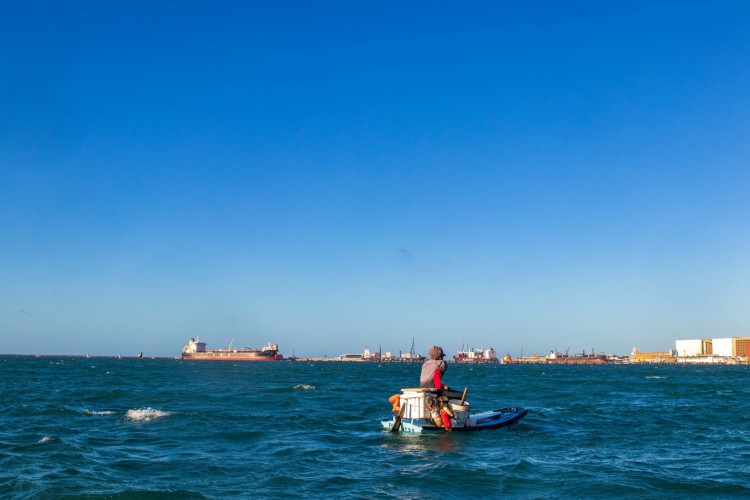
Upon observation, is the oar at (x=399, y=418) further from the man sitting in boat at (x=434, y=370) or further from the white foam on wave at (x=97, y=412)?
the white foam on wave at (x=97, y=412)

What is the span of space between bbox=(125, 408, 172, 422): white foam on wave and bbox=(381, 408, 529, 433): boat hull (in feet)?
34.8

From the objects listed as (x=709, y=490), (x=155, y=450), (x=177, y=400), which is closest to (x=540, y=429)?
(x=709, y=490)

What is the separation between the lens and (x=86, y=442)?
64.5 feet

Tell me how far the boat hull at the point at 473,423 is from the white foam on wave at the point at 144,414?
10599mm

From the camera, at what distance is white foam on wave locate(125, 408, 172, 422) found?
86.0 feet

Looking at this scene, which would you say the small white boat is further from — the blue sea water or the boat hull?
the blue sea water

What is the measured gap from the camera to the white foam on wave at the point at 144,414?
2623 cm

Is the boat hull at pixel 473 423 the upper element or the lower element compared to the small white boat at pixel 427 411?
lower

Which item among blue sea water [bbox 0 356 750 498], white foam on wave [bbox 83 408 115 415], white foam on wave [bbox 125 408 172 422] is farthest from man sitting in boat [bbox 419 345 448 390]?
white foam on wave [bbox 83 408 115 415]

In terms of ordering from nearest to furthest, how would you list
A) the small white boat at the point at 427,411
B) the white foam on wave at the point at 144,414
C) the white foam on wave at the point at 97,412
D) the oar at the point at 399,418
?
the small white boat at the point at 427,411 < the oar at the point at 399,418 < the white foam on wave at the point at 144,414 < the white foam on wave at the point at 97,412

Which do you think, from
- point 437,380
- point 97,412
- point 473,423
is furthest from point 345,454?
point 97,412

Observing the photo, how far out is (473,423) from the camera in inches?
920

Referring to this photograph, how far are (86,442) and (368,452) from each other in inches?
363

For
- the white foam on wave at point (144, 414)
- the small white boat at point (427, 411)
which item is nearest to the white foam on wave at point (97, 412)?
the white foam on wave at point (144, 414)
